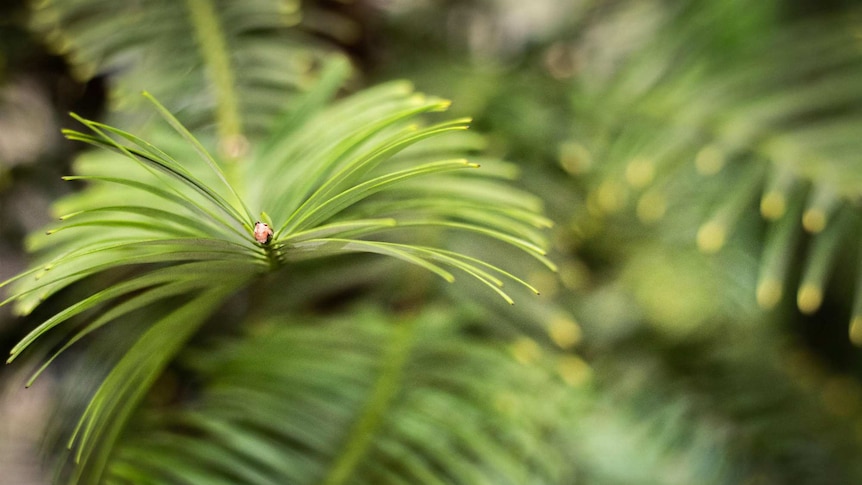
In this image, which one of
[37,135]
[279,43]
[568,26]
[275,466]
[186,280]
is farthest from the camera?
[568,26]

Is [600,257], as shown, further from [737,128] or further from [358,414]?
[358,414]

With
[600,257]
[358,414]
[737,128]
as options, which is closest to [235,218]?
[358,414]

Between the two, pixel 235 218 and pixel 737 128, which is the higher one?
pixel 737 128

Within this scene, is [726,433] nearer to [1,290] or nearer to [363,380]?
[363,380]

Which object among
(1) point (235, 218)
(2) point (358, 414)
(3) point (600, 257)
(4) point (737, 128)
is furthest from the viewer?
(3) point (600, 257)

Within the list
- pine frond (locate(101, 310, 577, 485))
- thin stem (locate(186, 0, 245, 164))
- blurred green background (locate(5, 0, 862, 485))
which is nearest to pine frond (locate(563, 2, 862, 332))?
blurred green background (locate(5, 0, 862, 485))

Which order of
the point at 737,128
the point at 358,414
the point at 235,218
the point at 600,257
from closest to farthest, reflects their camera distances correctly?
the point at 235,218
the point at 358,414
the point at 737,128
the point at 600,257

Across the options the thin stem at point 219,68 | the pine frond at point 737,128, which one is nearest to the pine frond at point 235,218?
the thin stem at point 219,68

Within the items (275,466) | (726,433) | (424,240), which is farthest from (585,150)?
(275,466)
